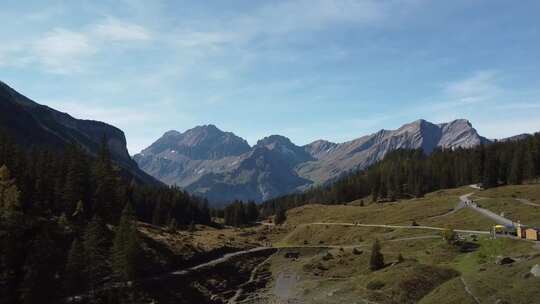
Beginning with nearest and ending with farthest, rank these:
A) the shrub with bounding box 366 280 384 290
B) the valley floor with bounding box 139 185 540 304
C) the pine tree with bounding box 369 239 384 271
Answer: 1. the valley floor with bounding box 139 185 540 304
2. the shrub with bounding box 366 280 384 290
3. the pine tree with bounding box 369 239 384 271

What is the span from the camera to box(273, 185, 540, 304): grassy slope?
5112 centimetres

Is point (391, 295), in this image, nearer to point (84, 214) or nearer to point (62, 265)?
point (62, 265)

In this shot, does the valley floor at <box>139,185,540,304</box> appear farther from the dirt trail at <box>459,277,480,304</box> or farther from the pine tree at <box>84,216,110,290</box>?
the pine tree at <box>84,216,110,290</box>

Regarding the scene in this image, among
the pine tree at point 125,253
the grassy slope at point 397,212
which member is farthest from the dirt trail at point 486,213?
the pine tree at point 125,253

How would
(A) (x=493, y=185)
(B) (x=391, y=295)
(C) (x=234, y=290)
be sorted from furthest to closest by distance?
(A) (x=493, y=185)
(C) (x=234, y=290)
(B) (x=391, y=295)

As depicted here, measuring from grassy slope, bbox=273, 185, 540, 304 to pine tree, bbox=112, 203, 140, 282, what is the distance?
98.2 ft

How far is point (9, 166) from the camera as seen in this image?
323ft

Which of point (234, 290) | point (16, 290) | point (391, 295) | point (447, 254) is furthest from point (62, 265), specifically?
point (447, 254)

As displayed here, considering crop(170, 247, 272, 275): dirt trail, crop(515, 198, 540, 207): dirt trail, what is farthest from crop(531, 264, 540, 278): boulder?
crop(515, 198, 540, 207): dirt trail

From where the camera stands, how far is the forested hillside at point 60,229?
66250mm

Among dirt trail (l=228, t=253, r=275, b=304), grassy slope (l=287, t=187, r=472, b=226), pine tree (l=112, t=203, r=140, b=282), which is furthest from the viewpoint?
grassy slope (l=287, t=187, r=472, b=226)

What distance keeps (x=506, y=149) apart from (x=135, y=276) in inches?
6689

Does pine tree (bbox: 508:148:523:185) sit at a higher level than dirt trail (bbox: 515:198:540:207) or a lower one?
higher

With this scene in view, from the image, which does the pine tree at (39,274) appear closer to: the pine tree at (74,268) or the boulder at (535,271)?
the pine tree at (74,268)
